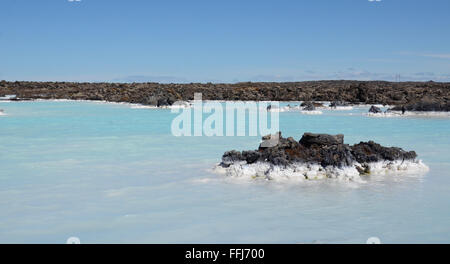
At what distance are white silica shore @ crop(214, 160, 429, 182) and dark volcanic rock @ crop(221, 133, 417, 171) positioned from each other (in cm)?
10

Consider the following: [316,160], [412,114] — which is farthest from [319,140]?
[412,114]

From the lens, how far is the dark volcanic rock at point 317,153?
7.88 meters

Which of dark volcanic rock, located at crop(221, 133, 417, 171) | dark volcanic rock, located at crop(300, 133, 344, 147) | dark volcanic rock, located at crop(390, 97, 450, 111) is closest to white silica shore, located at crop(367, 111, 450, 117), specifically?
dark volcanic rock, located at crop(390, 97, 450, 111)

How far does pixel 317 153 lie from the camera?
809 centimetres

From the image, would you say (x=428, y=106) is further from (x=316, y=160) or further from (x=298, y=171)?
(x=298, y=171)

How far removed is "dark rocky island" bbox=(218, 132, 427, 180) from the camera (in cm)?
767

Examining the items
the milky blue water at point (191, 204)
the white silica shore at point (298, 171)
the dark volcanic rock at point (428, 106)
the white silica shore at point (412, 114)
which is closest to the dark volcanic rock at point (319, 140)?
the white silica shore at point (298, 171)

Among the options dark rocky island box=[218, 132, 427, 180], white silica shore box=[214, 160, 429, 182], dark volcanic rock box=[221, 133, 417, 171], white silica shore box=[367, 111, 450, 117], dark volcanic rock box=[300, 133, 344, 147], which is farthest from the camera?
white silica shore box=[367, 111, 450, 117]

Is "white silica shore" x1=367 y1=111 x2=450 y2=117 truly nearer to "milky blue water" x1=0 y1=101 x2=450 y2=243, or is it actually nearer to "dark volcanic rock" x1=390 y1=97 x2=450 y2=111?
"dark volcanic rock" x1=390 y1=97 x2=450 y2=111

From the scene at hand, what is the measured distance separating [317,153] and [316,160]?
0.22m

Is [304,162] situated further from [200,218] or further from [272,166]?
[200,218]

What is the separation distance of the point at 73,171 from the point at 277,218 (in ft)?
14.8

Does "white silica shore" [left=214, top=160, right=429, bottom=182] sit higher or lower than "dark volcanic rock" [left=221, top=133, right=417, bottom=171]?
lower

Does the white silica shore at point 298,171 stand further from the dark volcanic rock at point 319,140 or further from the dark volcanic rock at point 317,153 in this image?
the dark volcanic rock at point 319,140
